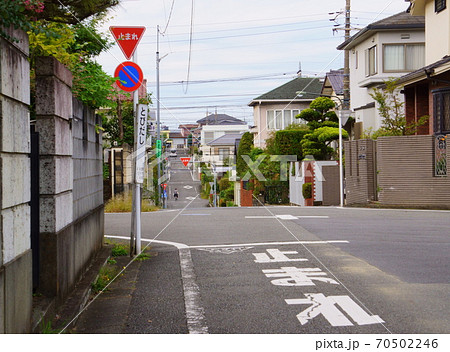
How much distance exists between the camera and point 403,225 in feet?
52.1

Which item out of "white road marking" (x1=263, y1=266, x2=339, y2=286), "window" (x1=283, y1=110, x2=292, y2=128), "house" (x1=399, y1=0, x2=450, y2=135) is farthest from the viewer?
"window" (x1=283, y1=110, x2=292, y2=128)

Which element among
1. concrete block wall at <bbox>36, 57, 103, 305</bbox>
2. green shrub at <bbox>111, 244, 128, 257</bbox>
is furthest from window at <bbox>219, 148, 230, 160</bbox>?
concrete block wall at <bbox>36, 57, 103, 305</bbox>

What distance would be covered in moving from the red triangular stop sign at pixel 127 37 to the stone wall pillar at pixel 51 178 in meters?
3.93

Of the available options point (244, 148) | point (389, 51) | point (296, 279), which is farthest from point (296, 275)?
point (244, 148)

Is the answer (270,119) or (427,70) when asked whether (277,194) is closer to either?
(427,70)

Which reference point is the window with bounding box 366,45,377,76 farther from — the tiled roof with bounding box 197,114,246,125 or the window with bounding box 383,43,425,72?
the tiled roof with bounding box 197,114,246,125

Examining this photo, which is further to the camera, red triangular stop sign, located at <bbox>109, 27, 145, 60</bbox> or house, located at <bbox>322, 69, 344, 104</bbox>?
house, located at <bbox>322, 69, 344, 104</bbox>

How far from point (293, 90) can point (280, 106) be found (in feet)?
6.65

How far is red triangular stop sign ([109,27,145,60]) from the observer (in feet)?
37.1

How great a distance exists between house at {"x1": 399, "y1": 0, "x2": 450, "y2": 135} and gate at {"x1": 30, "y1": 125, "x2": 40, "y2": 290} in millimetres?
18644

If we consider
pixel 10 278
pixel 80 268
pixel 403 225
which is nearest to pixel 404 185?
pixel 403 225

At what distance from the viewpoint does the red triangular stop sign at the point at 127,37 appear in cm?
1130

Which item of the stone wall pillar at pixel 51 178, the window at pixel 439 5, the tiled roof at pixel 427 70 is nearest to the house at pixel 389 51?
the tiled roof at pixel 427 70

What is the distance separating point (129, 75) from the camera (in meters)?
11.3
